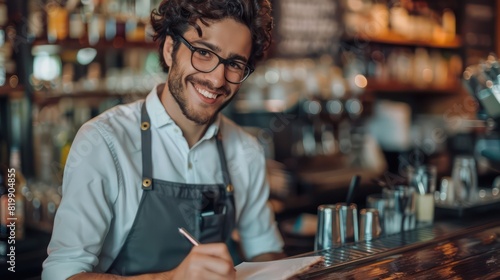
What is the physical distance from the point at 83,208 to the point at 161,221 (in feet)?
0.76

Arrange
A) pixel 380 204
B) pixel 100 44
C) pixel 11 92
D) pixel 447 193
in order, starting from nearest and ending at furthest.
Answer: pixel 380 204 → pixel 447 193 → pixel 11 92 → pixel 100 44

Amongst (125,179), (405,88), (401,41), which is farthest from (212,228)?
(401,41)

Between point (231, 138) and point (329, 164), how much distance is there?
269cm

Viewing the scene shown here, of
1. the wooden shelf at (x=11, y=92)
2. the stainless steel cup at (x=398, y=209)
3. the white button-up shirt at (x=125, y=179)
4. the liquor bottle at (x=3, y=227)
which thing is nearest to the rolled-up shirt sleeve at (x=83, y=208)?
the white button-up shirt at (x=125, y=179)

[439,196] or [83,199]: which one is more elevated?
[83,199]

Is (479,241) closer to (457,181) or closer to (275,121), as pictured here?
(457,181)

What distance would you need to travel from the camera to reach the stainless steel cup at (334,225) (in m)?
1.72

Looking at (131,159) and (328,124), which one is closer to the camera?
(131,159)

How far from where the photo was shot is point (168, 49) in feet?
5.68

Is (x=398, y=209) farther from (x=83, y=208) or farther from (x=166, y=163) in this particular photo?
(x=83, y=208)

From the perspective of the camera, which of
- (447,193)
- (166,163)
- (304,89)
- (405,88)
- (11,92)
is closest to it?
(166,163)

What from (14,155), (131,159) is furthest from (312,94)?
(131,159)

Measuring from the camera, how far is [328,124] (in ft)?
15.4

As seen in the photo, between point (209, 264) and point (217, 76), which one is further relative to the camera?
point (217, 76)
